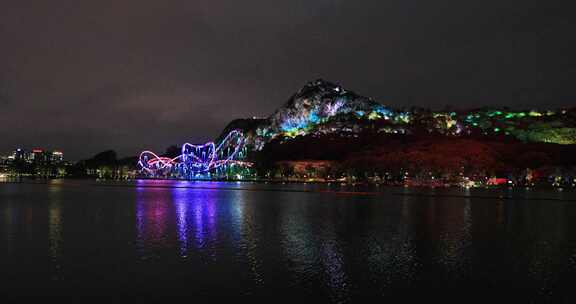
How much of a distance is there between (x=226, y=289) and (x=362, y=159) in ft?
330

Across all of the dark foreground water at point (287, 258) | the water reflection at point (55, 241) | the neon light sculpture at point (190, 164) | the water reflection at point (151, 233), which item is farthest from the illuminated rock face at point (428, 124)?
the dark foreground water at point (287, 258)

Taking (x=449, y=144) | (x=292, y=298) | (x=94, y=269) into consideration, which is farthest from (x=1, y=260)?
(x=449, y=144)

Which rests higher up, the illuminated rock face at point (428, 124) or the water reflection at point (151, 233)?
the illuminated rock face at point (428, 124)

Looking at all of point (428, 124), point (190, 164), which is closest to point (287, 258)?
point (190, 164)

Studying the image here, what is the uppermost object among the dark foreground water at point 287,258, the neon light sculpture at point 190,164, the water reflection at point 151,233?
the neon light sculpture at point 190,164

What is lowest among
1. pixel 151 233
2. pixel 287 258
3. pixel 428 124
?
pixel 287 258

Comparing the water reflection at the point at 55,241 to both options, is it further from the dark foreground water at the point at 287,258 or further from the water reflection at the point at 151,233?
the water reflection at the point at 151,233

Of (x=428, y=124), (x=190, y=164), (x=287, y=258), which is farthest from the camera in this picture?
(x=428, y=124)

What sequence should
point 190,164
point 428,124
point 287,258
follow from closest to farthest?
point 287,258, point 190,164, point 428,124

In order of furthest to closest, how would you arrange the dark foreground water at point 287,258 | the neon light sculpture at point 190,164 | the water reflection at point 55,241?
the neon light sculpture at point 190,164
the water reflection at point 55,241
the dark foreground water at point 287,258

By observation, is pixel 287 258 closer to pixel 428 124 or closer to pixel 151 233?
pixel 151 233

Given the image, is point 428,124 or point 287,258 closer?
point 287,258

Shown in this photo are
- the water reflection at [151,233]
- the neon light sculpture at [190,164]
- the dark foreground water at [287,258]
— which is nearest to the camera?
the dark foreground water at [287,258]

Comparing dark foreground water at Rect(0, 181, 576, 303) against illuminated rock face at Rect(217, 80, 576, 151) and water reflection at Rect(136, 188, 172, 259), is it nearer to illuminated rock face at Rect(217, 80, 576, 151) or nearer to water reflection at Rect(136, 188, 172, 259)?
water reflection at Rect(136, 188, 172, 259)
